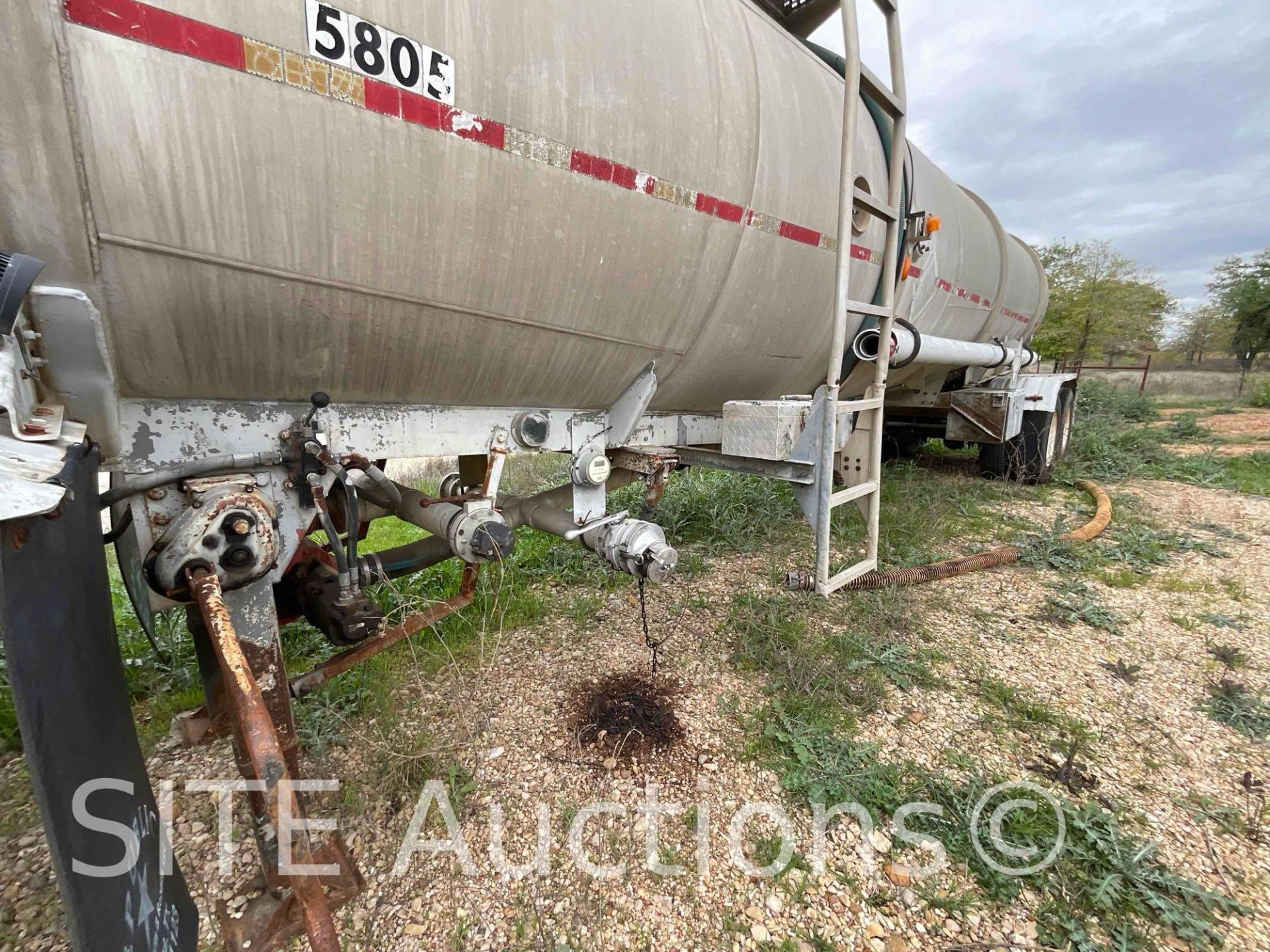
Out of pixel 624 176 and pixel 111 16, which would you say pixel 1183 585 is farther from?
pixel 111 16

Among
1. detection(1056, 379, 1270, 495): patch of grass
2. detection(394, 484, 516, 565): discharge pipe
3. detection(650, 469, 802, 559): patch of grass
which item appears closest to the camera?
detection(394, 484, 516, 565): discharge pipe

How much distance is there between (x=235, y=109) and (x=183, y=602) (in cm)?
127

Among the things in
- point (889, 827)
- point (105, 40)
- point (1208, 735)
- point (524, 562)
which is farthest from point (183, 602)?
point (1208, 735)

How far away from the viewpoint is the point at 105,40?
107 centimetres

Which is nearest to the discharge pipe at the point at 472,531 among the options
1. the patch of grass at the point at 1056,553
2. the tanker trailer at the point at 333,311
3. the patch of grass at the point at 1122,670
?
the tanker trailer at the point at 333,311

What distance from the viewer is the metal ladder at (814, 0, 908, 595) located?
7.73 ft

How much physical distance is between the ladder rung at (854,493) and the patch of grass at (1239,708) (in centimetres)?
180

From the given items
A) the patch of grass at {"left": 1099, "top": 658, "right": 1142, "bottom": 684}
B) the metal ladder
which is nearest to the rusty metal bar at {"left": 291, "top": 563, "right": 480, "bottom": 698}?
the metal ladder

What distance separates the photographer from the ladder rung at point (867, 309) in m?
2.68

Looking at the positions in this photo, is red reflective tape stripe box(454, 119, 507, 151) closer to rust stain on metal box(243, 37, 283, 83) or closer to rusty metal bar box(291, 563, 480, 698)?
rust stain on metal box(243, 37, 283, 83)

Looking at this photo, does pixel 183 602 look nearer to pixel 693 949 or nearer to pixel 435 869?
pixel 435 869

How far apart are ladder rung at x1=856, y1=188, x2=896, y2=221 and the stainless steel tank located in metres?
0.17

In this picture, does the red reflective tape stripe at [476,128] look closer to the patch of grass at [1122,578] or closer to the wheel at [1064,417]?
the patch of grass at [1122,578]

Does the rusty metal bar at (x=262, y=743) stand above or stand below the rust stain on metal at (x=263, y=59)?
below
